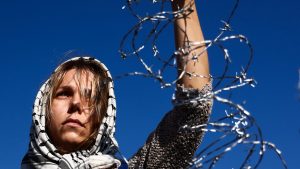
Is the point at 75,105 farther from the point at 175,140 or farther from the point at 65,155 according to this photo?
the point at 175,140

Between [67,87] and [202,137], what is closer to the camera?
[202,137]

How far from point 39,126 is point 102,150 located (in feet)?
0.54

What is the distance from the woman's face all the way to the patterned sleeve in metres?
0.15

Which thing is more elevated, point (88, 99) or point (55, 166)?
point (88, 99)

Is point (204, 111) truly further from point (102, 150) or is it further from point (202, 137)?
point (102, 150)

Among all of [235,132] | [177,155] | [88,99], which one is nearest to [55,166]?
[88,99]

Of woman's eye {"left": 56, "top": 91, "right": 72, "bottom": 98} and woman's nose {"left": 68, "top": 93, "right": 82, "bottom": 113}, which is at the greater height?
woman's eye {"left": 56, "top": 91, "right": 72, "bottom": 98}

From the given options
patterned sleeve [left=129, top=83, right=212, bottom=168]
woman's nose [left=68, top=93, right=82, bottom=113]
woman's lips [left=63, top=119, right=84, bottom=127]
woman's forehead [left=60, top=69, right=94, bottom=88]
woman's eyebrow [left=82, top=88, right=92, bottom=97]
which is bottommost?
patterned sleeve [left=129, top=83, right=212, bottom=168]

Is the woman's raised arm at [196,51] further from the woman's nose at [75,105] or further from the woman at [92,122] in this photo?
the woman's nose at [75,105]

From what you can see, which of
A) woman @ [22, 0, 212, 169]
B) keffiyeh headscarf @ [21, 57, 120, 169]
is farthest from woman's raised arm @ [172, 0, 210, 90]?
keffiyeh headscarf @ [21, 57, 120, 169]

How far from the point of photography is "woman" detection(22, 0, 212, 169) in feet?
3.30

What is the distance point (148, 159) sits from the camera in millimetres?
1089

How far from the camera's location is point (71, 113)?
113cm

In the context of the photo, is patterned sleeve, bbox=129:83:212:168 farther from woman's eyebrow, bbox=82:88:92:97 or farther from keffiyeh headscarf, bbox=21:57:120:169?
woman's eyebrow, bbox=82:88:92:97
